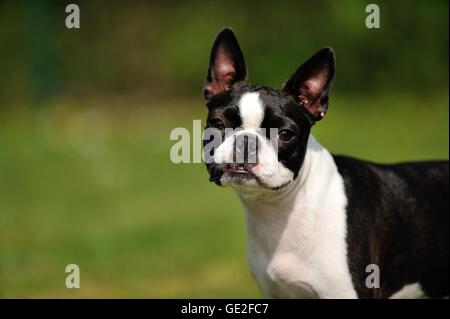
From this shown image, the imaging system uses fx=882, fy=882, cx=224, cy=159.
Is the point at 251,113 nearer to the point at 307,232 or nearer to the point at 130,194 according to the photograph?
the point at 307,232

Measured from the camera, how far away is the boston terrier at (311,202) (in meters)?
4.62

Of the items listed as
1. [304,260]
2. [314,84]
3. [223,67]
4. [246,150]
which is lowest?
[304,260]

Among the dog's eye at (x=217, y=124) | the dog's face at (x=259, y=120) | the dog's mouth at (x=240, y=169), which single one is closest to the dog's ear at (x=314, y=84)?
the dog's face at (x=259, y=120)

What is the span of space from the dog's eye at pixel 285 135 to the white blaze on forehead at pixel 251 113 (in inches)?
5.0

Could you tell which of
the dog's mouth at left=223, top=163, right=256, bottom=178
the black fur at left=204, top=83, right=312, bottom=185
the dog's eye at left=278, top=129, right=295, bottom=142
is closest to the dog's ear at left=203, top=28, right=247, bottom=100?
the black fur at left=204, top=83, right=312, bottom=185

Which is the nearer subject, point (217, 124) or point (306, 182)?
point (217, 124)

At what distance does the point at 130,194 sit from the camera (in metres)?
11.5

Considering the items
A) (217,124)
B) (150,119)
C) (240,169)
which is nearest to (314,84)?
(217,124)

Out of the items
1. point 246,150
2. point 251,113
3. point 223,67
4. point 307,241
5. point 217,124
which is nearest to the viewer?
point 246,150

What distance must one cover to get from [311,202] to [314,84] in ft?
2.16

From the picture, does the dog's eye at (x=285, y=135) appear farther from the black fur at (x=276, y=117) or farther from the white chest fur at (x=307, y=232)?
the white chest fur at (x=307, y=232)
